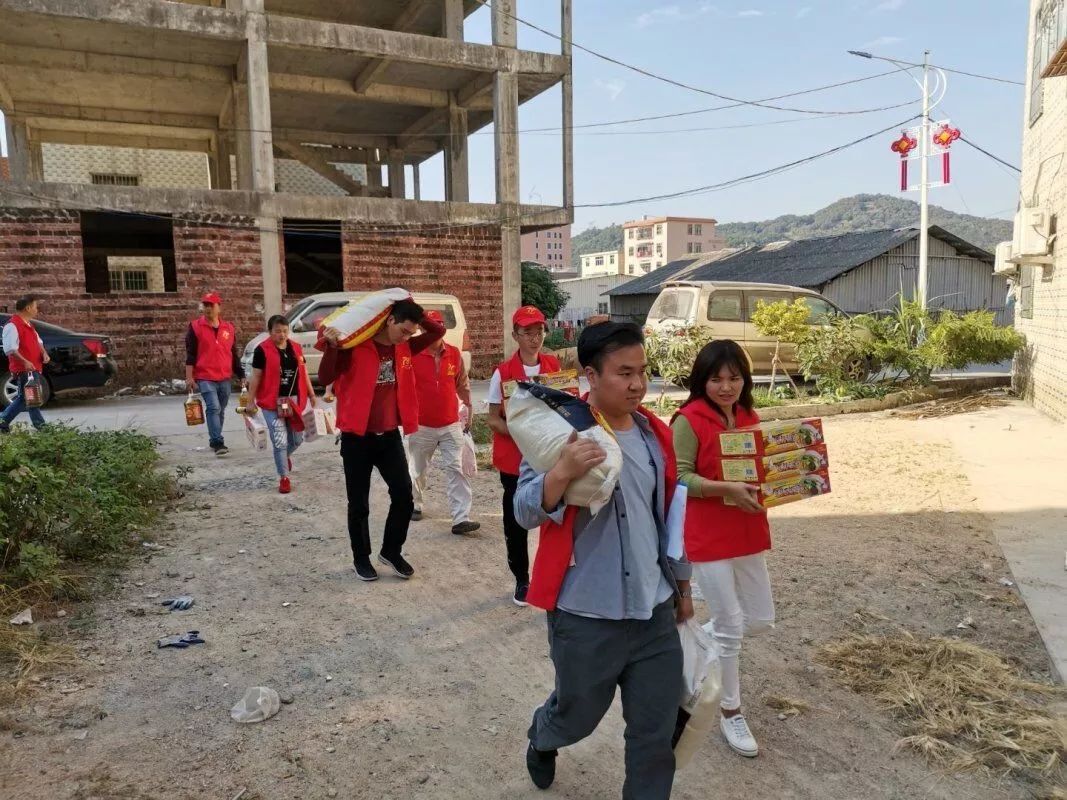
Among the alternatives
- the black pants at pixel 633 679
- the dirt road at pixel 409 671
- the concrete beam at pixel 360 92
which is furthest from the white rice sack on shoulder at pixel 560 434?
the concrete beam at pixel 360 92

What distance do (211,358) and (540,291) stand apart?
20.0 metres

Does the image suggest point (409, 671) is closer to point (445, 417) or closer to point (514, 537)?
point (514, 537)

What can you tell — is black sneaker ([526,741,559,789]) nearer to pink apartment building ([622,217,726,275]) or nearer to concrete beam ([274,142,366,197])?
concrete beam ([274,142,366,197])

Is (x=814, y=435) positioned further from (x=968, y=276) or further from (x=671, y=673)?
(x=968, y=276)

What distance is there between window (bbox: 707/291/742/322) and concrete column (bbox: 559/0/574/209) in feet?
16.4

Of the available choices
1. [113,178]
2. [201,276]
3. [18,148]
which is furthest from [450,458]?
[113,178]

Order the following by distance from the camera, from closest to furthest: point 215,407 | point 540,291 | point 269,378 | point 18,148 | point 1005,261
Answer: point 269,378
point 215,407
point 1005,261
point 18,148
point 540,291

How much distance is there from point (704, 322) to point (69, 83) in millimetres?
15795

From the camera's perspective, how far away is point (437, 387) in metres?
5.34

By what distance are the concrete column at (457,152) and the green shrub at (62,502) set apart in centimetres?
1456

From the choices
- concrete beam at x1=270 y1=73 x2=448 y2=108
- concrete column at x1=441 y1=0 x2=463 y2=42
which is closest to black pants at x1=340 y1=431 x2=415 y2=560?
concrete column at x1=441 y1=0 x2=463 y2=42

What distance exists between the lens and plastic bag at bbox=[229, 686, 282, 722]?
3014 millimetres

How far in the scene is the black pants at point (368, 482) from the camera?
439cm

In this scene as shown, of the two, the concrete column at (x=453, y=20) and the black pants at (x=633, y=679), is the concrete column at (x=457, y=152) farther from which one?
the black pants at (x=633, y=679)
